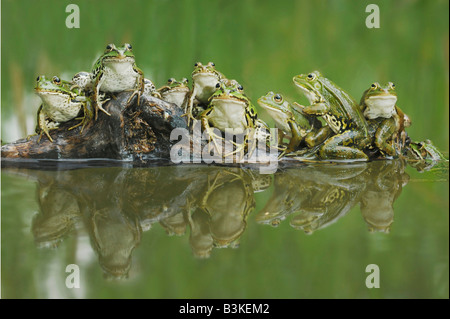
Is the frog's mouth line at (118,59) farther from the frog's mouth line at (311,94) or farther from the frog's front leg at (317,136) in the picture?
the frog's front leg at (317,136)

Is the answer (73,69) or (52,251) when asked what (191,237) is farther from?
(73,69)

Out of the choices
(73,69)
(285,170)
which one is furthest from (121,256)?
(73,69)

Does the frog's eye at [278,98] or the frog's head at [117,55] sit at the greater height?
the frog's head at [117,55]

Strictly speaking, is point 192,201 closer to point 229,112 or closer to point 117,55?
point 229,112

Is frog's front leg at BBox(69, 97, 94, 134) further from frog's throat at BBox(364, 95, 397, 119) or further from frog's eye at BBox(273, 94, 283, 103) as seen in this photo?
frog's throat at BBox(364, 95, 397, 119)

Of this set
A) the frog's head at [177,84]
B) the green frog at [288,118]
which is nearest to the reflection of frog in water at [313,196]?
the green frog at [288,118]

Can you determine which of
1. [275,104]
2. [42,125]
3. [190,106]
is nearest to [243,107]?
[275,104]

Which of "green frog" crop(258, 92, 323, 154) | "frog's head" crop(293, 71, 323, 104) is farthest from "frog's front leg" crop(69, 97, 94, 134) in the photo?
"frog's head" crop(293, 71, 323, 104)
